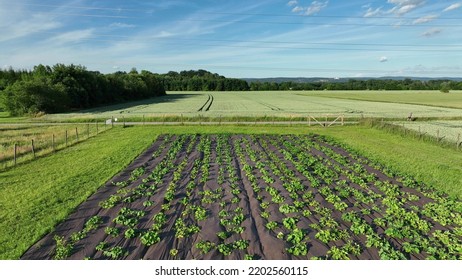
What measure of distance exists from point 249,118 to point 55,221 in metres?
33.3

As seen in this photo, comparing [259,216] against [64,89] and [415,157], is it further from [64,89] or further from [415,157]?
[64,89]

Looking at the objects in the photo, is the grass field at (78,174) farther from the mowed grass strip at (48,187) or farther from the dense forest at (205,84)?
the dense forest at (205,84)

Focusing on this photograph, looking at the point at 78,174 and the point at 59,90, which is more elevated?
the point at 59,90

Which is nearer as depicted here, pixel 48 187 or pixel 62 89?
pixel 48 187

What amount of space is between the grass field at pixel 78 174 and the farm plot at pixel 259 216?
2.63 feet

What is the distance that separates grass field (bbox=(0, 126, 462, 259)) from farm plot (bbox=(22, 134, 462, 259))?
801 mm

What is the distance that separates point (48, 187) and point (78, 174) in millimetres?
2082

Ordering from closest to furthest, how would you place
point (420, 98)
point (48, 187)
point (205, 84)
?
point (48, 187) → point (420, 98) → point (205, 84)

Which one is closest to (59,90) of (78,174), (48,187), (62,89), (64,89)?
(62,89)

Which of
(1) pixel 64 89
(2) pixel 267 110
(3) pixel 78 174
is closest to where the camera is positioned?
(3) pixel 78 174

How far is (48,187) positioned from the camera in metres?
12.9
